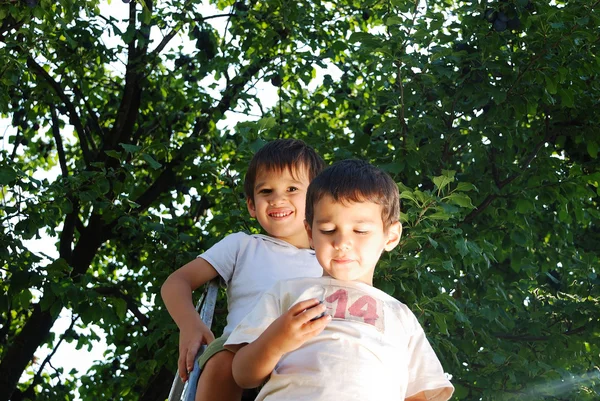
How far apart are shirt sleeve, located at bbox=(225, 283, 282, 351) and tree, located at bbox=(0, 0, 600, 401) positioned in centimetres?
181

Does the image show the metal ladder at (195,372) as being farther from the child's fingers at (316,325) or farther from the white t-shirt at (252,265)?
the child's fingers at (316,325)

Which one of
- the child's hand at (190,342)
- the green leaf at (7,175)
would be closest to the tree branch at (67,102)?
the green leaf at (7,175)

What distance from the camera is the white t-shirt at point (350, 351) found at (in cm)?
244

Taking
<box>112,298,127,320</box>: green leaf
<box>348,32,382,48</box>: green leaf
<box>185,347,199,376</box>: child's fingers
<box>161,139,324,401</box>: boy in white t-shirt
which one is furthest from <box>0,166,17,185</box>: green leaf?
<box>185,347,199,376</box>: child's fingers

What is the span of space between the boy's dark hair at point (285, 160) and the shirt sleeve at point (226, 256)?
0.18 metres

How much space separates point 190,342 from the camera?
3.16 metres

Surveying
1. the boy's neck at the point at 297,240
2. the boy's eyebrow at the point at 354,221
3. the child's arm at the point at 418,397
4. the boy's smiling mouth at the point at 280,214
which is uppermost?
the boy's smiling mouth at the point at 280,214

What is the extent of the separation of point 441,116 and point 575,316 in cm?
Result: 174

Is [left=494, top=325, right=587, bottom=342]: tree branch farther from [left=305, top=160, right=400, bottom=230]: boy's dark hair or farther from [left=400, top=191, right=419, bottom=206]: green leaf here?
[left=305, top=160, right=400, bottom=230]: boy's dark hair

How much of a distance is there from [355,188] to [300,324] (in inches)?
18.5

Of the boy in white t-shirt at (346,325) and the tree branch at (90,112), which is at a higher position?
the tree branch at (90,112)

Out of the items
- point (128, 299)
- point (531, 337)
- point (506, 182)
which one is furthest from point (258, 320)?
point (128, 299)

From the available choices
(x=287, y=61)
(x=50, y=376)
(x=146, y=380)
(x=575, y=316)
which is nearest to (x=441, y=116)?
(x=575, y=316)

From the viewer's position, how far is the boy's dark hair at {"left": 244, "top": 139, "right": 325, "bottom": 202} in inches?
136
